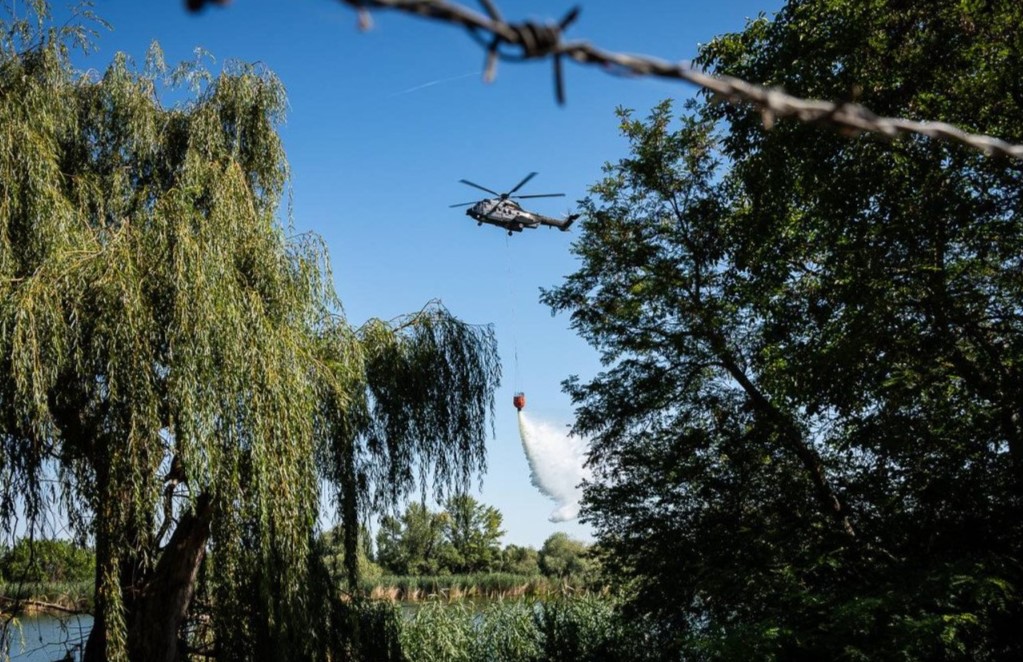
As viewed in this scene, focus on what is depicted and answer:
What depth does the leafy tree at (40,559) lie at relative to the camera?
6402mm

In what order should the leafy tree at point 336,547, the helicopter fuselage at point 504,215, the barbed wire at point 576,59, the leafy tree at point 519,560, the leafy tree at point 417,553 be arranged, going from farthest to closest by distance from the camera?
1. the leafy tree at point 519,560
2. the leafy tree at point 417,553
3. the helicopter fuselage at point 504,215
4. the leafy tree at point 336,547
5. the barbed wire at point 576,59

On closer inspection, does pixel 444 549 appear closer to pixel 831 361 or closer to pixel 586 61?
pixel 831 361

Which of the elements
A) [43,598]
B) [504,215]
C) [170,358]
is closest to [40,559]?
[43,598]

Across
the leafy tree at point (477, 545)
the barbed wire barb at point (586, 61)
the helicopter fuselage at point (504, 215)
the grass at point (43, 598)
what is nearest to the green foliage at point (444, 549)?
the leafy tree at point (477, 545)

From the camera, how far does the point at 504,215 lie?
1449cm

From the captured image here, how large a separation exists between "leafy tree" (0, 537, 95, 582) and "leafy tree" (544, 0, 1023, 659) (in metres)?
5.34

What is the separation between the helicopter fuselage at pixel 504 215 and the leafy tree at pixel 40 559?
8.64 m

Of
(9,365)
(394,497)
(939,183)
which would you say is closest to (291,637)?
(394,497)

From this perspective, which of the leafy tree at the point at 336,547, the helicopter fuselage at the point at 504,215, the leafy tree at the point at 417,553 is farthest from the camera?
the leafy tree at the point at 417,553

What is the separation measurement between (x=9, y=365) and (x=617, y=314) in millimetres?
6724

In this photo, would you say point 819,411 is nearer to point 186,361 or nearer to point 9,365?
point 186,361

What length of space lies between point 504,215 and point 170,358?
8897 millimetres

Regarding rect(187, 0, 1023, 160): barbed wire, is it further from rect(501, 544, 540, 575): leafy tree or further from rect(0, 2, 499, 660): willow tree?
rect(501, 544, 540, 575): leafy tree

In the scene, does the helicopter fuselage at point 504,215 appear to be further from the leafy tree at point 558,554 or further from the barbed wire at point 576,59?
the leafy tree at point 558,554
